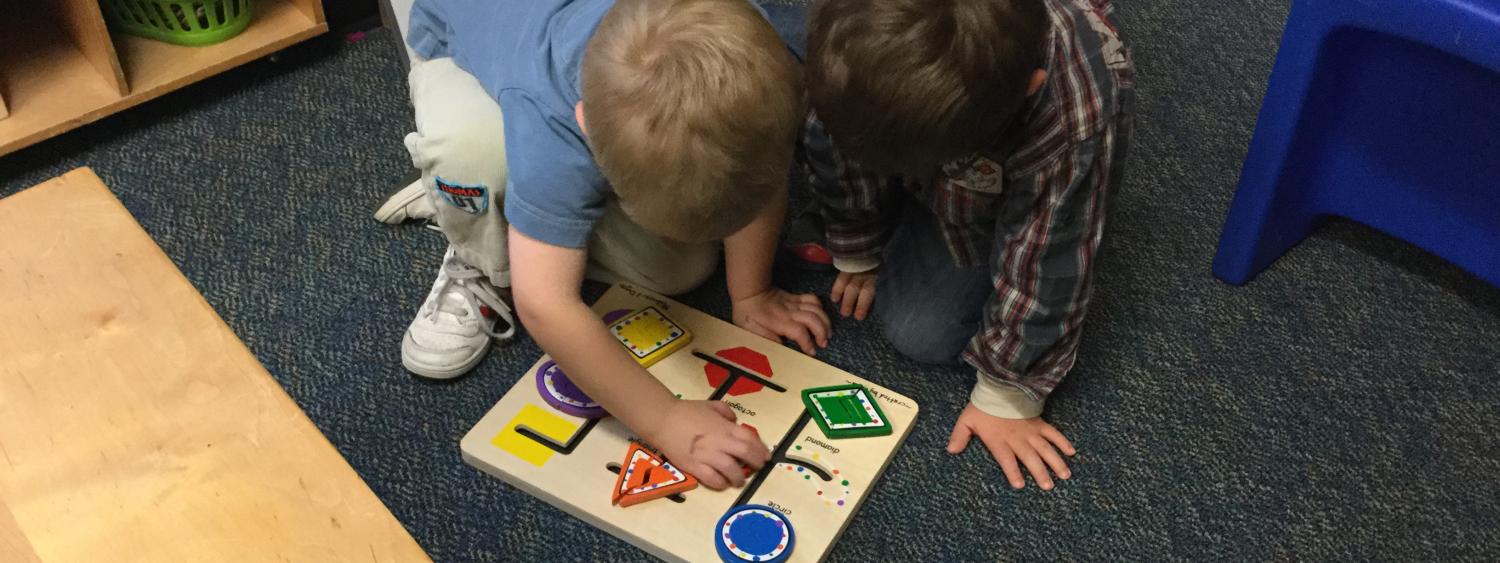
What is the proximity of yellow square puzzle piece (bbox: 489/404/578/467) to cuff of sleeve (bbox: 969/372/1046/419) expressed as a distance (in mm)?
359

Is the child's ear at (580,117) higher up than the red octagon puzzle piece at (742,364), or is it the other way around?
the child's ear at (580,117)

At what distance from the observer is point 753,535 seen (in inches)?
36.0

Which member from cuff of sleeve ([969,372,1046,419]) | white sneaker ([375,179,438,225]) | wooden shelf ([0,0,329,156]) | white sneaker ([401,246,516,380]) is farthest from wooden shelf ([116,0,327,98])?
cuff of sleeve ([969,372,1046,419])

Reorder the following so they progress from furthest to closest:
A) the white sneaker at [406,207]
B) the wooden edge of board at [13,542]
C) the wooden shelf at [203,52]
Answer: the wooden shelf at [203,52] → the white sneaker at [406,207] → the wooden edge of board at [13,542]

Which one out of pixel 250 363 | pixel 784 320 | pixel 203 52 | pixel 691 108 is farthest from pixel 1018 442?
A: pixel 203 52

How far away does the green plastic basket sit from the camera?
1.38 meters

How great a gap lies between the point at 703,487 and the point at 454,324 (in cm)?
30

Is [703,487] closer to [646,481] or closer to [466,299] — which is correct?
[646,481]

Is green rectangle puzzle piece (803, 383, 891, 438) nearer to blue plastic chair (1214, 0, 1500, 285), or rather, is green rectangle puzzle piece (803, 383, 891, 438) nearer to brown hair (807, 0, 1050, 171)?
brown hair (807, 0, 1050, 171)

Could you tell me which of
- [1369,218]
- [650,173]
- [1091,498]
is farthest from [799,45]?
[1369,218]

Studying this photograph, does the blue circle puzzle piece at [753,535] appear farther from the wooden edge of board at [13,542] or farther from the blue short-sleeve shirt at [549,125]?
the wooden edge of board at [13,542]

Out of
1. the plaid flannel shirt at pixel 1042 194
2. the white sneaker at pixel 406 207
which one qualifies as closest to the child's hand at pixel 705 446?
the plaid flannel shirt at pixel 1042 194

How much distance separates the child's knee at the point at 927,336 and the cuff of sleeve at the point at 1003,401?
0.19 ft

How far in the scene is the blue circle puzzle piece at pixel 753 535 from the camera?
90cm
